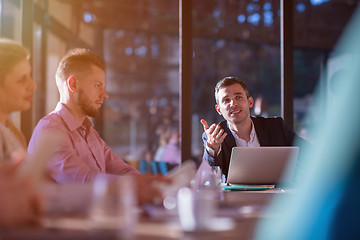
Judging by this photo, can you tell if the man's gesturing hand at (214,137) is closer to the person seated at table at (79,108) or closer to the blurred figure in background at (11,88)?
the person seated at table at (79,108)

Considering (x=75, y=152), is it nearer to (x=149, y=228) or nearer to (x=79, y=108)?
(x=79, y=108)

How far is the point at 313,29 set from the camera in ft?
29.8

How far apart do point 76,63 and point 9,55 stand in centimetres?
61

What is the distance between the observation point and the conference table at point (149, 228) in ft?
3.45

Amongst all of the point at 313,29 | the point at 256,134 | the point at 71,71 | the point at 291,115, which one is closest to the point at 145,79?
the point at 313,29

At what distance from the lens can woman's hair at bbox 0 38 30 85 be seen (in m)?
2.01

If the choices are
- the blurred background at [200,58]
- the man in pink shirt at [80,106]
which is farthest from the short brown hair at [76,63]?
the blurred background at [200,58]

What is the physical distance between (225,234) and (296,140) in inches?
96.2

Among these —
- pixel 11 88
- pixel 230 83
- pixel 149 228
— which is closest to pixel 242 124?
pixel 230 83

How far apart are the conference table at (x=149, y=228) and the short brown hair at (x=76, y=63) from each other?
1.23 m

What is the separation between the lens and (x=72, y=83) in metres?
2.61

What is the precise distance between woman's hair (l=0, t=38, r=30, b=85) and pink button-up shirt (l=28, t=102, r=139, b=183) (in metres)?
0.51

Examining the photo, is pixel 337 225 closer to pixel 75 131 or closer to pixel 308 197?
pixel 308 197

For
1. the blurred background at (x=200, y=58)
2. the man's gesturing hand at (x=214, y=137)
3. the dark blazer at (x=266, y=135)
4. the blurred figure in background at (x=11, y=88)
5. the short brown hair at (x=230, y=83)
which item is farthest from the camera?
the blurred background at (x=200, y=58)
